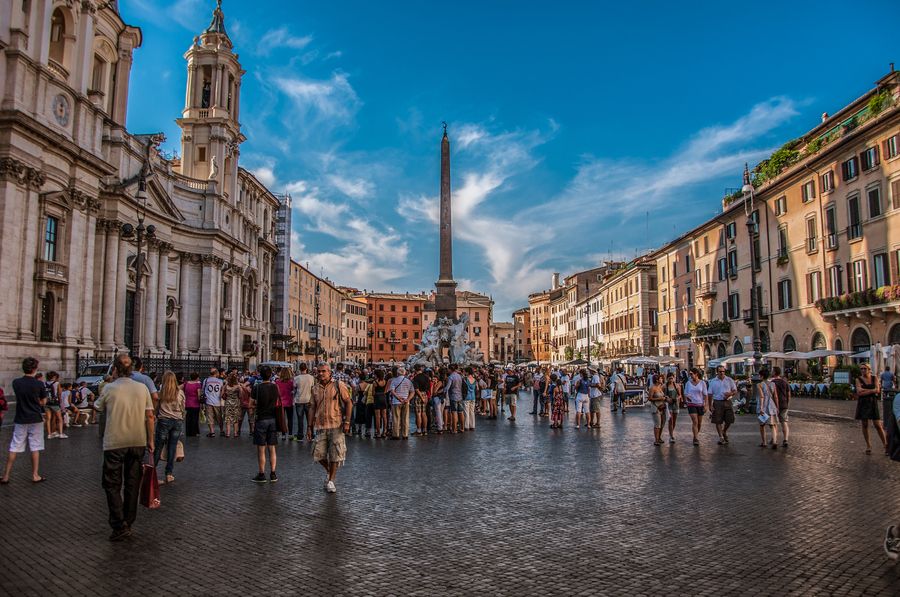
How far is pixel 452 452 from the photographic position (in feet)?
41.4

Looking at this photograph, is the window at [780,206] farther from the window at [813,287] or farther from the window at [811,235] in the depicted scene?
the window at [813,287]

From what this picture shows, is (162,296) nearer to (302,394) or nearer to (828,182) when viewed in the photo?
(302,394)

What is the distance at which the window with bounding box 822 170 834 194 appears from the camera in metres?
31.1

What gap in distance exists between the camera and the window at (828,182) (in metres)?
31.1

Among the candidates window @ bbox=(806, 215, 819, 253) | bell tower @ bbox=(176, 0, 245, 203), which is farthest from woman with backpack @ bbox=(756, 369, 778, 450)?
bell tower @ bbox=(176, 0, 245, 203)

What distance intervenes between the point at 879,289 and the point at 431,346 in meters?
20.8

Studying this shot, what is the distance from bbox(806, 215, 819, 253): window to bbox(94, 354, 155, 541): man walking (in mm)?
33719

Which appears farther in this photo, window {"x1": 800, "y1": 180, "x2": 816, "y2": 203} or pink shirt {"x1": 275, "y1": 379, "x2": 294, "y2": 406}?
window {"x1": 800, "y1": 180, "x2": 816, "y2": 203}

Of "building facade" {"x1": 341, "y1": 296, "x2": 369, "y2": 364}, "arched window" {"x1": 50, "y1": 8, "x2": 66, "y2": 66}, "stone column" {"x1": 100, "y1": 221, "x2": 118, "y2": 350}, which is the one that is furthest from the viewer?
"building facade" {"x1": 341, "y1": 296, "x2": 369, "y2": 364}

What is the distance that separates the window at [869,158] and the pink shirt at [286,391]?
26403mm

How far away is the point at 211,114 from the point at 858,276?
44.3 m

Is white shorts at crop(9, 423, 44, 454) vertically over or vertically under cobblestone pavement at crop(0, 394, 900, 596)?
over

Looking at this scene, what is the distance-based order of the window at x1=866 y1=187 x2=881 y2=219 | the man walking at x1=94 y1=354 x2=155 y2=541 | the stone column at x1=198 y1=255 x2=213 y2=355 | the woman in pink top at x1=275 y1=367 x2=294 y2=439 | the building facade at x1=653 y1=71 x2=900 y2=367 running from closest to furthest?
the man walking at x1=94 y1=354 x2=155 y2=541 → the woman in pink top at x1=275 y1=367 x2=294 y2=439 → the building facade at x1=653 y1=71 x2=900 y2=367 → the window at x1=866 y1=187 x2=881 y2=219 → the stone column at x1=198 y1=255 x2=213 y2=355

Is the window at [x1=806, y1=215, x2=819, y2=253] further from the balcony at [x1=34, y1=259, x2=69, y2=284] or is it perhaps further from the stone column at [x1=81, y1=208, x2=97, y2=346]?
the balcony at [x1=34, y1=259, x2=69, y2=284]
